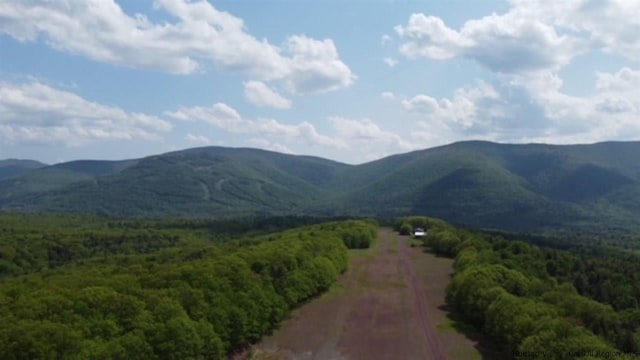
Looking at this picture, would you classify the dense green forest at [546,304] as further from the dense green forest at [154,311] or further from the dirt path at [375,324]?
the dense green forest at [154,311]

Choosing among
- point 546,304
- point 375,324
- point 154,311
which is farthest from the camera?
point 375,324

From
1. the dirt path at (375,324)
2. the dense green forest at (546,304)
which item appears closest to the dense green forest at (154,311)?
the dirt path at (375,324)

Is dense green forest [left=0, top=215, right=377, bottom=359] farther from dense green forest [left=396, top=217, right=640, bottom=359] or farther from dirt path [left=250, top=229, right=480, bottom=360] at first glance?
dense green forest [left=396, top=217, right=640, bottom=359]

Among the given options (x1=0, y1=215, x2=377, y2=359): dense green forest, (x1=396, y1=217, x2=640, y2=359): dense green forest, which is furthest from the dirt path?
(x1=396, y1=217, x2=640, y2=359): dense green forest

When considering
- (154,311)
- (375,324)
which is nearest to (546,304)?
(375,324)

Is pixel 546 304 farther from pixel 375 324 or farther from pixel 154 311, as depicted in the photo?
pixel 154 311
